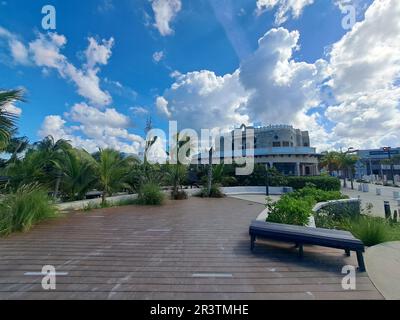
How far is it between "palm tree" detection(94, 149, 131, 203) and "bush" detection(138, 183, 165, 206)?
1025 mm

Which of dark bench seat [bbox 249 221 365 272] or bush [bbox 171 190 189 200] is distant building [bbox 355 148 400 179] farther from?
dark bench seat [bbox 249 221 365 272]

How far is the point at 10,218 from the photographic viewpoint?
529 centimetres

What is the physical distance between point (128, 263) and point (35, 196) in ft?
13.5

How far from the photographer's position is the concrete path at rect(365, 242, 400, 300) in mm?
2747

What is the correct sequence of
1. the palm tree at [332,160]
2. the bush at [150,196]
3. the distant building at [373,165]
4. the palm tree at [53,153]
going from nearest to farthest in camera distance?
the palm tree at [53,153]
the bush at [150,196]
the palm tree at [332,160]
the distant building at [373,165]

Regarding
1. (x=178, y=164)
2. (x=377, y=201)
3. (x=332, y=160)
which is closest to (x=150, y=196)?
(x=178, y=164)

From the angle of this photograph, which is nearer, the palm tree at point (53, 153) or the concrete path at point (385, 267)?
the concrete path at point (385, 267)

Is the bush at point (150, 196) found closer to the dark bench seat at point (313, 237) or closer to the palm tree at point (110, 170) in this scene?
the palm tree at point (110, 170)

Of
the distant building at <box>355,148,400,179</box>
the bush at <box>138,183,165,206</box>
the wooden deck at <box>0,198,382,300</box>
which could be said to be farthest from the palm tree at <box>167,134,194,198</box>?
the distant building at <box>355,148,400,179</box>

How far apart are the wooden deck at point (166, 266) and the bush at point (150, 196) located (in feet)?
15.0

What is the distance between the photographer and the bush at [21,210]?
5.21m

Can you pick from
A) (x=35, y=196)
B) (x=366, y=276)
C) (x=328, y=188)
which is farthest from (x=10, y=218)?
(x=328, y=188)

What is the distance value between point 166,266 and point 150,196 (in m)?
6.97

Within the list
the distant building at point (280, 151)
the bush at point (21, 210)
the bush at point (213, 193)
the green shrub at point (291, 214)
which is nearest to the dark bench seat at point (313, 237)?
the green shrub at point (291, 214)
